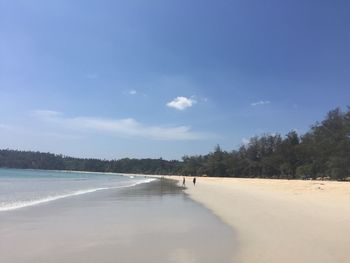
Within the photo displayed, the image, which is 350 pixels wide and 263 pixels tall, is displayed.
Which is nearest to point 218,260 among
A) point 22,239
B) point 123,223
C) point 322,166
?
point 22,239

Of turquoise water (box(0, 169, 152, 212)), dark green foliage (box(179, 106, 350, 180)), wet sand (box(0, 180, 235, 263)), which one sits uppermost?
dark green foliage (box(179, 106, 350, 180))

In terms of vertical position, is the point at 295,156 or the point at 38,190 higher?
the point at 295,156

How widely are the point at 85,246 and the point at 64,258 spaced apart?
1641mm

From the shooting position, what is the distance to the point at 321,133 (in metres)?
97.1

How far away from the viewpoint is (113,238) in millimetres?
13953

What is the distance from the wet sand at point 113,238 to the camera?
11211 mm

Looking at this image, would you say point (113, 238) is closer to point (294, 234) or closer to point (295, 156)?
point (294, 234)

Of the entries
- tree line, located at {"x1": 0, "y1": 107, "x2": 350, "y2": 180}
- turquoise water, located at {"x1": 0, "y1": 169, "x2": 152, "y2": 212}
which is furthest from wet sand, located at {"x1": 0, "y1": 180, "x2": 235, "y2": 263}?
tree line, located at {"x1": 0, "y1": 107, "x2": 350, "y2": 180}

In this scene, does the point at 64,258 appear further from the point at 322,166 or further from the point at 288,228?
the point at 322,166

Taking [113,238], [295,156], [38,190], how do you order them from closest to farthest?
[113,238] < [38,190] < [295,156]

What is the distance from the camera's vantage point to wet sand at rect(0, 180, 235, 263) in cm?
1121

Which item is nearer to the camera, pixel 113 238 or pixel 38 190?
pixel 113 238

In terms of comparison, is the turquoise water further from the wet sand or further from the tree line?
the tree line

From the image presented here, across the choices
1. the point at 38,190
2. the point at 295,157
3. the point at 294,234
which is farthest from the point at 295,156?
the point at 294,234
